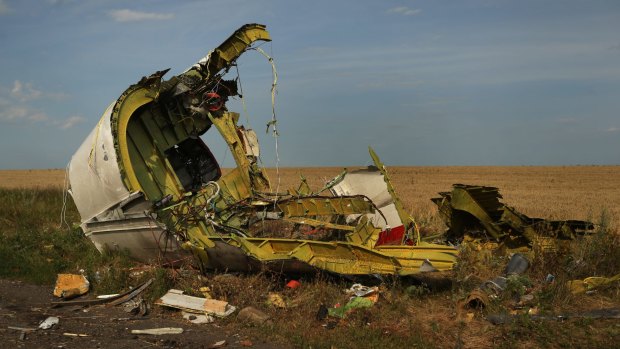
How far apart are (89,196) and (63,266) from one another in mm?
1586

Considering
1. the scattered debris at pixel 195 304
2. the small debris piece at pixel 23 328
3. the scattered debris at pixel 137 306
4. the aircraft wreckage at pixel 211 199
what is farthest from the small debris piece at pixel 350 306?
the small debris piece at pixel 23 328

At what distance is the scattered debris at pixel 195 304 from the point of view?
676 cm

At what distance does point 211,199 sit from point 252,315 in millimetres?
2825

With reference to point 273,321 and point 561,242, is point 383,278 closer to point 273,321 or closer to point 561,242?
point 273,321

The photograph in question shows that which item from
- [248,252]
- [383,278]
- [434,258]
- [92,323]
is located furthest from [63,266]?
[434,258]

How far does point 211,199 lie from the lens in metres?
8.88

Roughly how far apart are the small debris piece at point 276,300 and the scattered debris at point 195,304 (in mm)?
465

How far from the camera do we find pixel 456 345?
5535mm

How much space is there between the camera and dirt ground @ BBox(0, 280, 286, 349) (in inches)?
233

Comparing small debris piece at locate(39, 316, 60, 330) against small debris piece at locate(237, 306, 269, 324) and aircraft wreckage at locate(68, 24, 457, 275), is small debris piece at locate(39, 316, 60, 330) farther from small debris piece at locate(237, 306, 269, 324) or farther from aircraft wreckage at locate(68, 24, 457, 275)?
small debris piece at locate(237, 306, 269, 324)

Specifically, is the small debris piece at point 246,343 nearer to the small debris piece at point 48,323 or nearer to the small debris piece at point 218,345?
the small debris piece at point 218,345

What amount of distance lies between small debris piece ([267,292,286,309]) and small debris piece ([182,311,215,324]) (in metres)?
0.76

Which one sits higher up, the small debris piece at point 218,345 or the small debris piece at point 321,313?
the small debris piece at point 321,313

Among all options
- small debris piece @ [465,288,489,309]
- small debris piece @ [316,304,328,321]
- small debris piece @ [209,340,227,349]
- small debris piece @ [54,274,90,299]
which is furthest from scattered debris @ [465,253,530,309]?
small debris piece @ [54,274,90,299]
